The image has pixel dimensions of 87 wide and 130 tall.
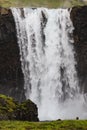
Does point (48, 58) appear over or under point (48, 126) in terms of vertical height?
over

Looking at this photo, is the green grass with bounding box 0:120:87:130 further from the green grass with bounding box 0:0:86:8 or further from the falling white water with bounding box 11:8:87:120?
the green grass with bounding box 0:0:86:8

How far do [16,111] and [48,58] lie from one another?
26.1m

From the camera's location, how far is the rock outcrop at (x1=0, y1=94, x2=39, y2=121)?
97.9 ft

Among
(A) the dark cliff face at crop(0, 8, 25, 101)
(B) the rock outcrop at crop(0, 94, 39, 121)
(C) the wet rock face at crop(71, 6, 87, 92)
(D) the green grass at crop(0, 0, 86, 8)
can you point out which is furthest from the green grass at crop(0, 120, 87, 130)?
(D) the green grass at crop(0, 0, 86, 8)

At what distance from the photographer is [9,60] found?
5381 cm

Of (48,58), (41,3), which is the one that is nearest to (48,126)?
(48,58)

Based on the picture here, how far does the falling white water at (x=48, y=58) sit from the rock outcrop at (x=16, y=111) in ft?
69.5

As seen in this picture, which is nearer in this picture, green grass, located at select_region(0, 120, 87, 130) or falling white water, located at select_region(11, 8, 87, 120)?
green grass, located at select_region(0, 120, 87, 130)

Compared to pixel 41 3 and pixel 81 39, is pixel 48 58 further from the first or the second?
pixel 41 3

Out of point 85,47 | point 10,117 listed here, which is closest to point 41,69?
point 85,47

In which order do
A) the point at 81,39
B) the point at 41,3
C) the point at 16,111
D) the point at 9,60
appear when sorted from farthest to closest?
the point at 41,3 → the point at 81,39 → the point at 9,60 → the point at 16,111

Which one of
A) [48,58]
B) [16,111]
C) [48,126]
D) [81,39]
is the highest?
[81,39]

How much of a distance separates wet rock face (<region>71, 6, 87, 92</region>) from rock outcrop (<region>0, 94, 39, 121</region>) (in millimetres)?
23711

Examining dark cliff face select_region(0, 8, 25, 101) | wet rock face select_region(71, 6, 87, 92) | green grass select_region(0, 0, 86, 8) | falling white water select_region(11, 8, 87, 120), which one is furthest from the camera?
green grass select_region(0, 0, 86, 8)
